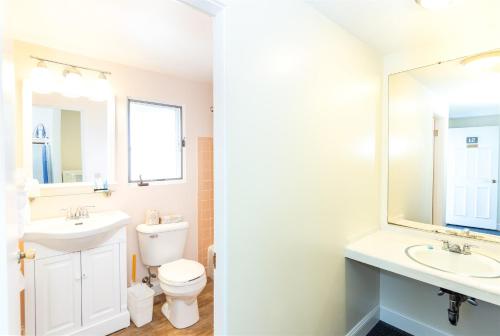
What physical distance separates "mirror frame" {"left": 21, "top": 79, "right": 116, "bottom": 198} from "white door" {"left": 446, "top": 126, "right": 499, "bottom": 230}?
2.82m

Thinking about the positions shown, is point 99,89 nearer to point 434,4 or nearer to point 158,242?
point 158,242

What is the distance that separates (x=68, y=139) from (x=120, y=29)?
1.07 metres

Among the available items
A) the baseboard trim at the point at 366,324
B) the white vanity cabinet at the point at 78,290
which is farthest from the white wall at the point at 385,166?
the white vanity cabinet at the point at 78,290

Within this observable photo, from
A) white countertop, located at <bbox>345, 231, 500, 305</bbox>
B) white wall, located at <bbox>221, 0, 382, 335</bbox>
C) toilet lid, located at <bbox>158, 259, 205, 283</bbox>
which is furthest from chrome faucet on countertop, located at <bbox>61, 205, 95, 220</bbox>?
white countertop, located at <bbox>345, 231, 500, 305</bbox>

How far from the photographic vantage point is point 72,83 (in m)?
2.06

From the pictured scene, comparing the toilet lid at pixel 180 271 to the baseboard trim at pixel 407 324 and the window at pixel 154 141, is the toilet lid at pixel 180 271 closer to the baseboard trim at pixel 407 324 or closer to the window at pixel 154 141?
the window at pixel 154 141

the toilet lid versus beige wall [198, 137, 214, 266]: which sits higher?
beige wall [198, 137, 214, 266]

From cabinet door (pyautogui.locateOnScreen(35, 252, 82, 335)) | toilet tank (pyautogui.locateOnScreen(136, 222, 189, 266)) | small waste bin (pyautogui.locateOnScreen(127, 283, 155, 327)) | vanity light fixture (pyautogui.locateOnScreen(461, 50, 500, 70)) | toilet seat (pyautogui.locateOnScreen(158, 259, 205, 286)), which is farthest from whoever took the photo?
toilet tank (pyautogui.locateOnScreen(136, 222, 189, 266))

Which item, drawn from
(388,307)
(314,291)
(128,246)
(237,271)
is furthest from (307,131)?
(128,246)

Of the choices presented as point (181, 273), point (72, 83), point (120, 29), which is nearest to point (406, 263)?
point (181, 273)

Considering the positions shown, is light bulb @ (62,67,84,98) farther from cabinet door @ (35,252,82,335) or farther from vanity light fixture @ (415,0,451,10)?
vanity light fixture @ (415,0,451,10)

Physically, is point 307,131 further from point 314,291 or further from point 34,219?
point 34,219

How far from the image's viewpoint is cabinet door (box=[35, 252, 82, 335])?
171 cm

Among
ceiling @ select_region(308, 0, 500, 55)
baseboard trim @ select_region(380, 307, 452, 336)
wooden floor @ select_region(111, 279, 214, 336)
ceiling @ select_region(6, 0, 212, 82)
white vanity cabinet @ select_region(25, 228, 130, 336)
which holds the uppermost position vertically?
ceiling @ select_region(6, 0, 212, 82)
